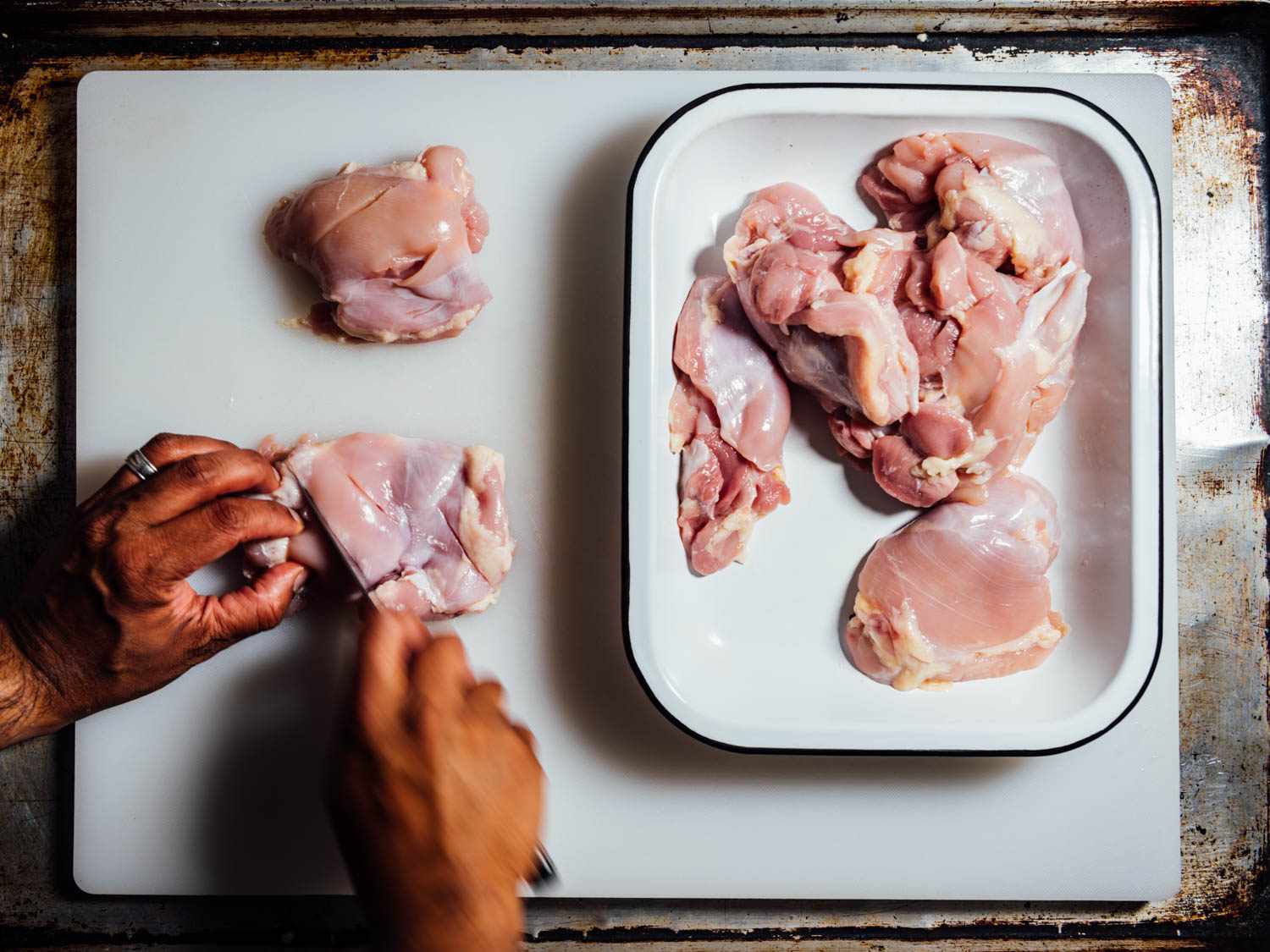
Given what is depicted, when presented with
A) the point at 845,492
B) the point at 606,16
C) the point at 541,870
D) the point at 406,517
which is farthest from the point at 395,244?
the point at 541,870

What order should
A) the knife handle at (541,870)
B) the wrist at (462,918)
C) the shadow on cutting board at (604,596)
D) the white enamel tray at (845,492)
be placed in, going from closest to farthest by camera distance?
the wrist at (462,918) < the knife handle at (541,870) < the white enamel tray at (845,492) < the shadow on cutting board at (604,596)

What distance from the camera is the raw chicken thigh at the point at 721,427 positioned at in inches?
57.6

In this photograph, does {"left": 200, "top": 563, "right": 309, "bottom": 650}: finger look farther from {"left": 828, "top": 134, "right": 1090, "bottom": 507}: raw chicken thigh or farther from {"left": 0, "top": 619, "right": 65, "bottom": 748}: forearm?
{"left": 828, "top": 134, "right": 1090, "bottom": 507}: raw chicken thigh

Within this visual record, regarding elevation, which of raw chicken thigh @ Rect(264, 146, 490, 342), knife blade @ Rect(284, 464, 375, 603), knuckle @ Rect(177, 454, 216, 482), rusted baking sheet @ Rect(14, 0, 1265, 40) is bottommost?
knife blade @ Rect(284, 464, 375, 603)

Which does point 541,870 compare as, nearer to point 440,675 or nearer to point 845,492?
point 440,675

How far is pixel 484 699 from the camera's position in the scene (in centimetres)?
123

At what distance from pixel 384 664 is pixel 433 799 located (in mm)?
175

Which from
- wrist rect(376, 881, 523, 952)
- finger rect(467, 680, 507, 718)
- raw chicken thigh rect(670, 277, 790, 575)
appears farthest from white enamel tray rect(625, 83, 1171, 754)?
wrist rect(376, 881, 523, 952)

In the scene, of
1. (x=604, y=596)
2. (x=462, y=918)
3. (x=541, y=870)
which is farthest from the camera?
(x=604, y=596)

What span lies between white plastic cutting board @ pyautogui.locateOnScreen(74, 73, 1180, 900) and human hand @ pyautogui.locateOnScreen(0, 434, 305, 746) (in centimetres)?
11

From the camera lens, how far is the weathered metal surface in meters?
1.60

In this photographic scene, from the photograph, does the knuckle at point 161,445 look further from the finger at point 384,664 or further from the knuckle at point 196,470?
the finger at point 384,664

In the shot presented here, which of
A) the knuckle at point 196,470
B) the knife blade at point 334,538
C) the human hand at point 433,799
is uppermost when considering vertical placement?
the knuckle at point 196,470

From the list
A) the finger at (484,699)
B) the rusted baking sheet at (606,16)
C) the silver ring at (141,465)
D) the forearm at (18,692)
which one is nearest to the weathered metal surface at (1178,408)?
the rusted baking sheet at (606,16)
